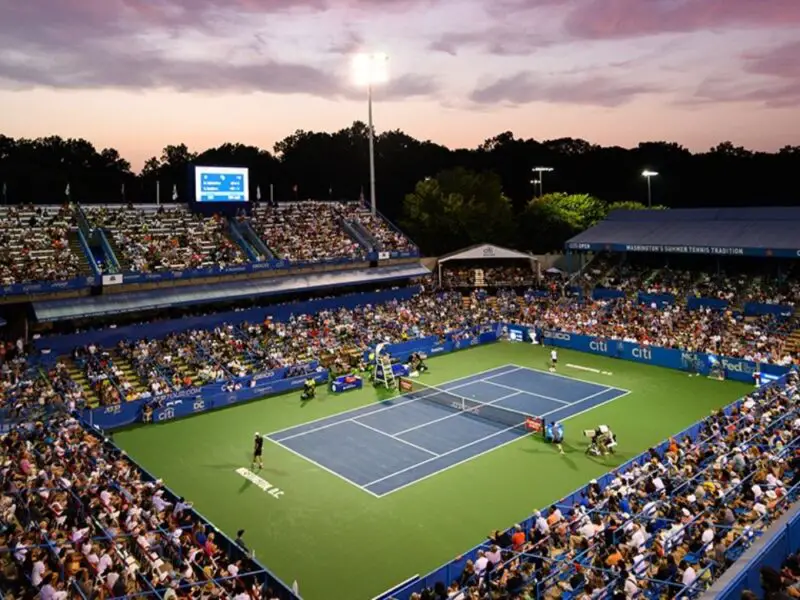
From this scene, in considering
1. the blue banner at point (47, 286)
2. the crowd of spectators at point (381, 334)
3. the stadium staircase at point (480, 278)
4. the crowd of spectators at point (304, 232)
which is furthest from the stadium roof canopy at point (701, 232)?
the blue banner at point (47, 286)

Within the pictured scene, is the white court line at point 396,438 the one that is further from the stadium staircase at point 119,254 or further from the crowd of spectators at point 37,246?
the crowd of spectators at point 37,246

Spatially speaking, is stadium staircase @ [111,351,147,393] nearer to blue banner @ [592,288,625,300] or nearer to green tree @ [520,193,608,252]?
blue banner @ [592,288,625,300]

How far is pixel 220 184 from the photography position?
4775 centimetres

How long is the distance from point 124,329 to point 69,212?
1018 cm

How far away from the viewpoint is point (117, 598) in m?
13.5

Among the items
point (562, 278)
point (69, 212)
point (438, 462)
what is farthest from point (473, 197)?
point (438, 462)

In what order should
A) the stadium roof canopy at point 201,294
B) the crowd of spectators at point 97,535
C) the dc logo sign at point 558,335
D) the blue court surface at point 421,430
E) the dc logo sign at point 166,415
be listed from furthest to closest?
1. the dc logo sign at point 558,335
2. the stadium roof canopy at point 201,294
3. the dc logo sign at point 166,415
4. the blue court surface at point 421,430
5. the crowd of spectators at point 97,535

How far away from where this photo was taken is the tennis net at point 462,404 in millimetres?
30987

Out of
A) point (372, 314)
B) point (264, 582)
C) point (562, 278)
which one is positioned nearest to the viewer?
point (264, 582)

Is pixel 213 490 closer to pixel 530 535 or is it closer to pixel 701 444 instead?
pixel 530 535

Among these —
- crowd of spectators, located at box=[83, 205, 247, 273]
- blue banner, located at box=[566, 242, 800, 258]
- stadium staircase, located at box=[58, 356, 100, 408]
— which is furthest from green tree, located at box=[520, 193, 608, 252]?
stadium staircase, located at box=[58, 356, 100, 408]

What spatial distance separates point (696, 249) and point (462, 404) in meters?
24.5

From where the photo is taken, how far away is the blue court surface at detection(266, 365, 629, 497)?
26.0 metres

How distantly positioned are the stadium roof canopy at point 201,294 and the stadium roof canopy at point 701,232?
1669 centimetres
